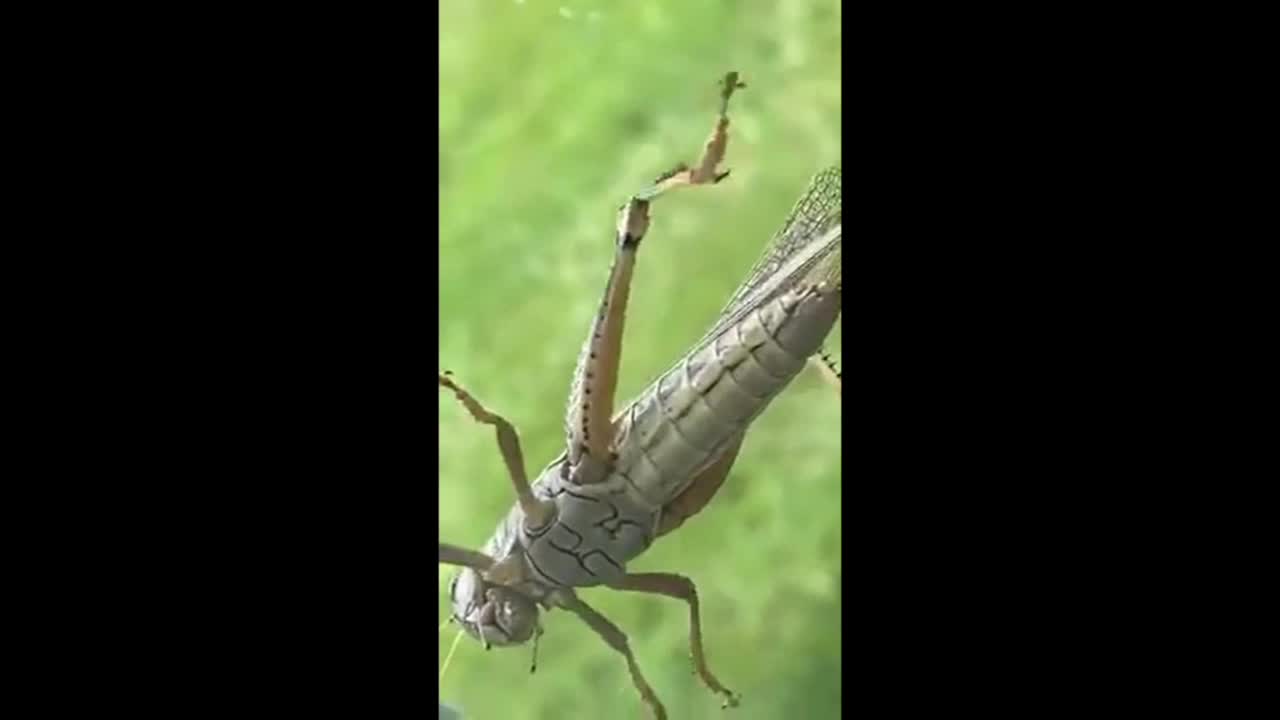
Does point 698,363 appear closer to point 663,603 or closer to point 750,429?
point 750,429

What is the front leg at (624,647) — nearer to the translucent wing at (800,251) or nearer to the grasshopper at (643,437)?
the grasshopper at (643,437)

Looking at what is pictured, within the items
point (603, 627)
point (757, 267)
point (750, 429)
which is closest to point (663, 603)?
point (603, 627)

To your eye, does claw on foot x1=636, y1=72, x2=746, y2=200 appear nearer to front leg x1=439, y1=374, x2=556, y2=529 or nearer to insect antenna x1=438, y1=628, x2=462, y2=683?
front leg x1=439, y1=374, x2=556, y2=529

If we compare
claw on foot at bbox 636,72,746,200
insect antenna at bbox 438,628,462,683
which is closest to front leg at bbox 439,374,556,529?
insect antenna at bbox 438,628,462,683

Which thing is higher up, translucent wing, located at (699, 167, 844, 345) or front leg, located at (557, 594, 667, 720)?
translucent wing, located at (699, 167, 844, 345)

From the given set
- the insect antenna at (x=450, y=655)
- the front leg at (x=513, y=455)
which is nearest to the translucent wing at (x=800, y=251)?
the front leg at (x=513, y=455)

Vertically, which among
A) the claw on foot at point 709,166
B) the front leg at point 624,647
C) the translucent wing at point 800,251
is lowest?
the front leg at point 624,647

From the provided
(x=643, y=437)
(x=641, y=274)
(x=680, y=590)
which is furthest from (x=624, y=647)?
(x=641, y=274)
